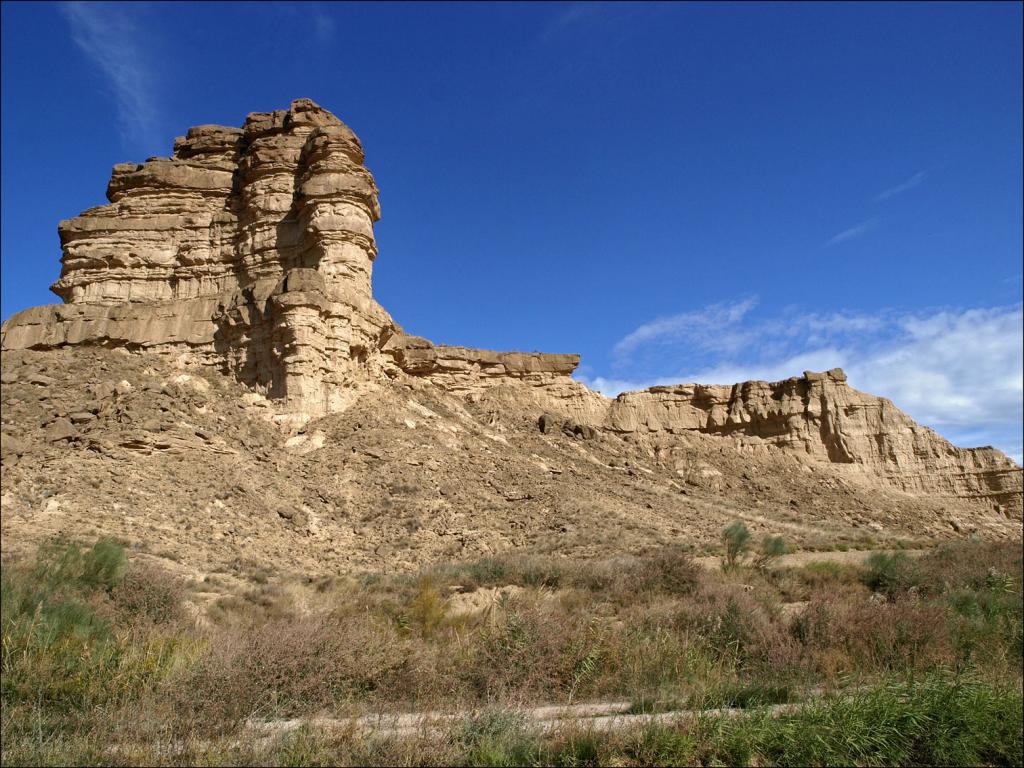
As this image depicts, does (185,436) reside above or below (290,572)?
above

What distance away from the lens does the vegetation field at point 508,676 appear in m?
5.04

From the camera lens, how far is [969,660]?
26.2 ft

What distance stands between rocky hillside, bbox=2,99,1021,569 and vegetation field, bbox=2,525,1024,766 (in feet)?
23.5

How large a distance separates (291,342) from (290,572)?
37.0 ft

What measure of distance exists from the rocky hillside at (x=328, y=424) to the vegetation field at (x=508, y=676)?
717cm

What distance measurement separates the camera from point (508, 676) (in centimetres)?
697

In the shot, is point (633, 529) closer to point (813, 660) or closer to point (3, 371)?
point (813, 660)

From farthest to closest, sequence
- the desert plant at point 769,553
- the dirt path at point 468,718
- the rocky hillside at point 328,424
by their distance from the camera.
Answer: the rocky hillside at point 328,424, the desert plant at point 769,553, the dirt path at point 468,718

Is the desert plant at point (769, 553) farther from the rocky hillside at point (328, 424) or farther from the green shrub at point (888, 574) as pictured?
the rocky hillside at point (328, 424)

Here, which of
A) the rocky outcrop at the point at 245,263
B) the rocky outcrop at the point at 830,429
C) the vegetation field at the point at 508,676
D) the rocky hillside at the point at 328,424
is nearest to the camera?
the vegetation field at the point at 508,676

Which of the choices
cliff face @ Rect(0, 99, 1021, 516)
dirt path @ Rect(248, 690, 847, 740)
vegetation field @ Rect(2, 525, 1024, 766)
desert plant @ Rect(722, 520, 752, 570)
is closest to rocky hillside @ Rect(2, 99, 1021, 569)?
cliff face @ Rect(0, 99, 1021, 516)

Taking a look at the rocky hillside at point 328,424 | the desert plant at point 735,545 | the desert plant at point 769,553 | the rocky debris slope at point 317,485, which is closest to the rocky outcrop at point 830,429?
the rocky hillside at point 328,424

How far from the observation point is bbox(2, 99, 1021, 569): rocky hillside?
1925cm

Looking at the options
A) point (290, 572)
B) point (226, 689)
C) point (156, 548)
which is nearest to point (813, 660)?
point (226, 689)
